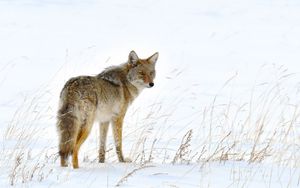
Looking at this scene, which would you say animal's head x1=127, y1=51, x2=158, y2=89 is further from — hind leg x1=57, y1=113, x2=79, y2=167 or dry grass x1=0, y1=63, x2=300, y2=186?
hind leg x1=57, y1=113, x2=79, y2=167

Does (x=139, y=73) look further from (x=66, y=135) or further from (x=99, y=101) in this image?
(x=66, y=135)

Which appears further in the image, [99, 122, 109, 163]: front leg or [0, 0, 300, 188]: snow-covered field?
[99, 122, 109, 163]: front leg

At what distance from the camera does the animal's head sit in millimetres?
7809

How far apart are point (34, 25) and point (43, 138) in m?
10.5

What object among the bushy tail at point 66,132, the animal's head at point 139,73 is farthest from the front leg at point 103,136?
the bushy tail at point 66,132

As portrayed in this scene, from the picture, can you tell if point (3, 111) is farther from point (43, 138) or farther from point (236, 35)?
point (236, 35)

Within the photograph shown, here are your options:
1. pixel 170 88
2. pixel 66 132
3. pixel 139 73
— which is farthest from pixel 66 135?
pixel 170 88

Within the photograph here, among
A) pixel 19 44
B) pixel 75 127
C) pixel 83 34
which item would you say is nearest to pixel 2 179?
pixel 75 127

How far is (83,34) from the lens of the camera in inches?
703

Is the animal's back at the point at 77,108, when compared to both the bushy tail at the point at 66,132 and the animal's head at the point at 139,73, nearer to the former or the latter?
the bushy tail at the point at 66,132

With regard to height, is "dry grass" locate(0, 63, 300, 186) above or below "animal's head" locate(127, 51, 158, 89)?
below

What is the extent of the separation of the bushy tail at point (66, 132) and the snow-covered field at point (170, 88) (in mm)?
189

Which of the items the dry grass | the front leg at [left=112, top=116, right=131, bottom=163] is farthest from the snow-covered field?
the front leg at [left=112, top=116, right=131, bottom=163]

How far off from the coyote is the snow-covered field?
10.4 inches
